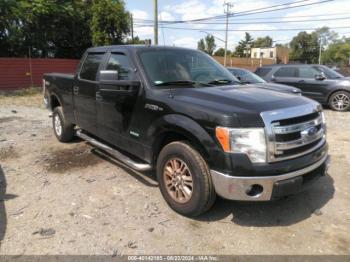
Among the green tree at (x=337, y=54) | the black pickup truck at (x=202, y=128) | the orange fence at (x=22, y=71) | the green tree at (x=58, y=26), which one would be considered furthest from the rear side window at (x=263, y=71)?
the green tree at (x=337, y=54)

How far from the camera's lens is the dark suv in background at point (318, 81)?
36.7ft

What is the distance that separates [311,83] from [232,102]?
9.58 m

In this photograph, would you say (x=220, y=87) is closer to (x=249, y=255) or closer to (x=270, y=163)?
(x=270, y=163)

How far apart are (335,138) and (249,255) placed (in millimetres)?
5223

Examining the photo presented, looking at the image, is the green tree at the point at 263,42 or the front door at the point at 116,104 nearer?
the front door at the point at 116,104

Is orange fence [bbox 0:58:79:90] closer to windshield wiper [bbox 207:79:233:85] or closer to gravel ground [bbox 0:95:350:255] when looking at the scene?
gravel ground [bbox 0:95:350:255]

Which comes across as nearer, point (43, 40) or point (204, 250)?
point (204, 250)

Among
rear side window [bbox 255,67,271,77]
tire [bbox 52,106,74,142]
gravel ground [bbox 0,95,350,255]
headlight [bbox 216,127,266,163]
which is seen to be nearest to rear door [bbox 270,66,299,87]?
rear side window [bbox 255,67,271,77]

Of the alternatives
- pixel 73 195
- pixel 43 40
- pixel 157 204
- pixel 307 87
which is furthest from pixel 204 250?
pixel 43 40

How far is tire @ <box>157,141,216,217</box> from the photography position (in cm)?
334

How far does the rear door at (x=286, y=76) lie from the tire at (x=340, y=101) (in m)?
1.40

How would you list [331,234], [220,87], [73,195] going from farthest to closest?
[73,195] < [220,87] < [331,234]

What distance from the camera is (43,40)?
23.4 meters

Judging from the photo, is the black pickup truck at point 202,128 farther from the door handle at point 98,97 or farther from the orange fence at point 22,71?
the orange fence at point 22,71
